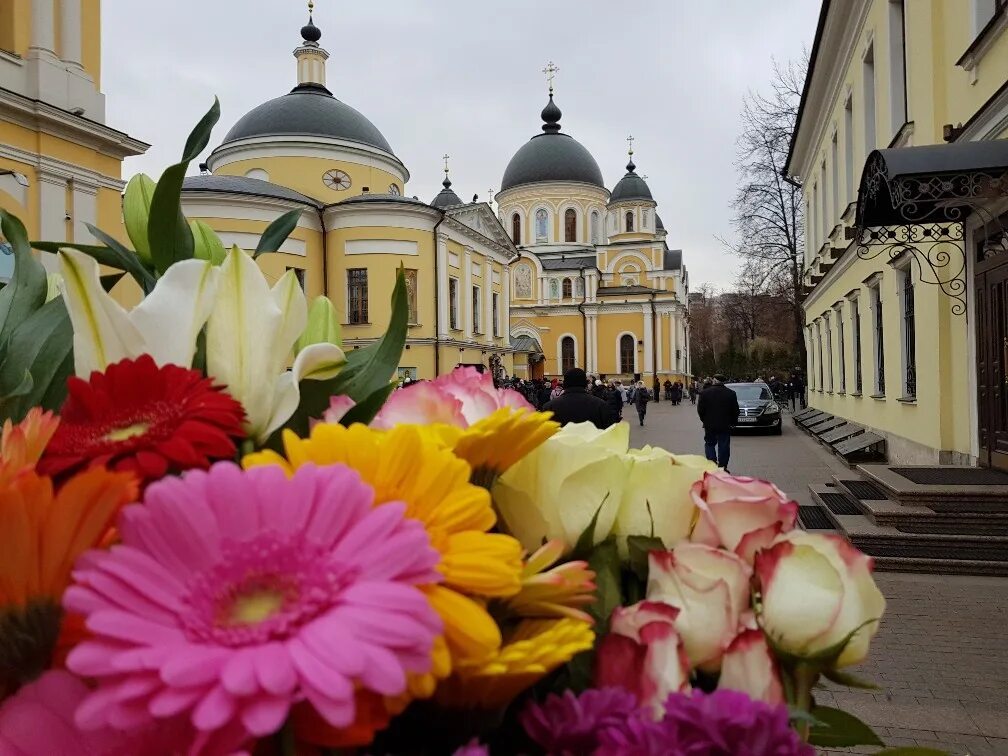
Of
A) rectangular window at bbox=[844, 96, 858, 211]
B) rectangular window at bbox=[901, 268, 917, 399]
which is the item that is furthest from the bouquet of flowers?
rectangular window at bbox=[844, 96, 858, 211]

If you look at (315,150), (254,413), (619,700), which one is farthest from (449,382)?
(315,150)

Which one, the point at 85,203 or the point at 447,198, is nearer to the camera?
the point at 85,203

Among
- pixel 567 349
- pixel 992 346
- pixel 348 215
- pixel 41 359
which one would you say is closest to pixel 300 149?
pixel 348 215

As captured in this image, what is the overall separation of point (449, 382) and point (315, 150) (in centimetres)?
3180

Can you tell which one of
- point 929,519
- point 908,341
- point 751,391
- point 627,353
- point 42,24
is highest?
point 42,24

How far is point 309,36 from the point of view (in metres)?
34.8

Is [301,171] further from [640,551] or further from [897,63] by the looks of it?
[640,551]

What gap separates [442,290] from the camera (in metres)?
30.7

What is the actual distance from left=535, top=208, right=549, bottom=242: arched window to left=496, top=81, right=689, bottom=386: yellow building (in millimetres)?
74

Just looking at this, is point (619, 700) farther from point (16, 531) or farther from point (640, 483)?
point (16, 531)

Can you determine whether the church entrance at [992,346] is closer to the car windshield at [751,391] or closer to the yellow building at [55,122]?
the yellow building at [55,122]

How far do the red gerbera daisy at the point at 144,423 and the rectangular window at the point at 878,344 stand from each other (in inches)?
521

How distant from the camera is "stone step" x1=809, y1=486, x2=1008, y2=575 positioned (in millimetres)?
6707

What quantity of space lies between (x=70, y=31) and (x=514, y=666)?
48.3 ft
